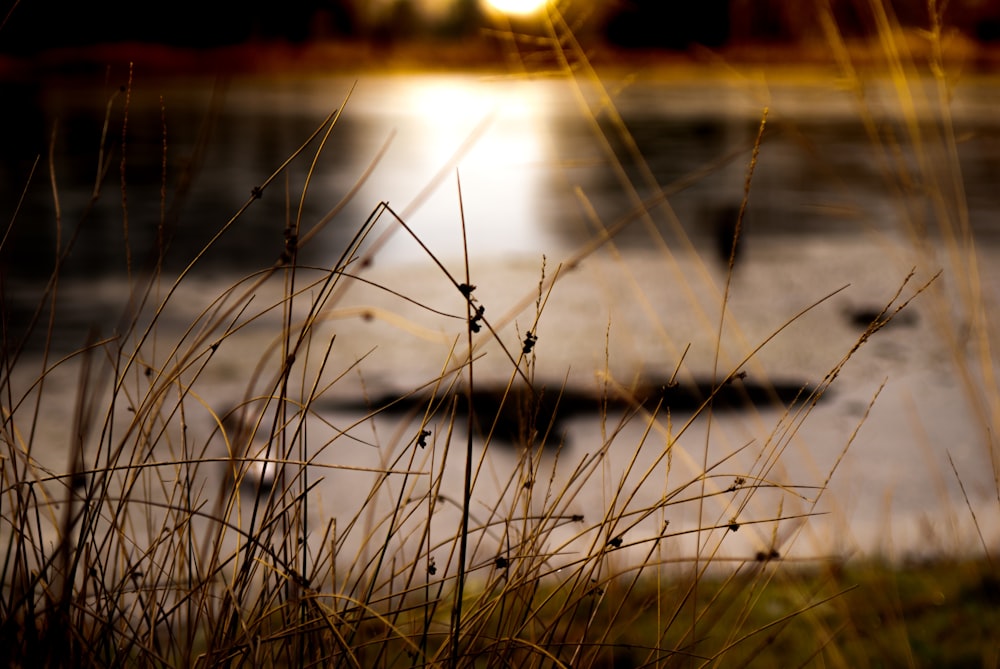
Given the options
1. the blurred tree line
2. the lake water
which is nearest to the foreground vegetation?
the lake water

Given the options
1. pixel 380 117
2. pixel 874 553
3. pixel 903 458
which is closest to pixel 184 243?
pixel 903 458

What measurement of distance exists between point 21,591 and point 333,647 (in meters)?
0.31

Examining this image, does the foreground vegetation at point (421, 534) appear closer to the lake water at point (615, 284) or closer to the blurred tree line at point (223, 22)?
the lake water at point (615, 284)

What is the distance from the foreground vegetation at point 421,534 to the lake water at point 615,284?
0.19 feet

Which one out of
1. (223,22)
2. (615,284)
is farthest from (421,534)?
(223,22)

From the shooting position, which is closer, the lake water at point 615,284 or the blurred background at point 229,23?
the lake water at point 615,284

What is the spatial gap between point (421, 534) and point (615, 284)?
4008 mm

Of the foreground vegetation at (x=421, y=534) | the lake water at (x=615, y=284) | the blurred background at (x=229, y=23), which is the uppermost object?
the blurred background at (x=229, y=23)

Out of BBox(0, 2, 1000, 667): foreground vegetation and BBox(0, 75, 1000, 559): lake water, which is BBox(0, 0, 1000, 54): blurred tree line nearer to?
BBox(0, 75, 1000, 559): lake water

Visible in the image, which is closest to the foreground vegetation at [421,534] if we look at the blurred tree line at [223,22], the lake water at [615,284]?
the lake water at [615,284]

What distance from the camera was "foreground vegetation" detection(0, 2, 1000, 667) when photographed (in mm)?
1079

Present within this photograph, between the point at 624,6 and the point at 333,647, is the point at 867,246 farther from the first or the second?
the point at 333,647

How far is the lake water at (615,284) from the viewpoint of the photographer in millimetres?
2125

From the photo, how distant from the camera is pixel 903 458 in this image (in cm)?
330
